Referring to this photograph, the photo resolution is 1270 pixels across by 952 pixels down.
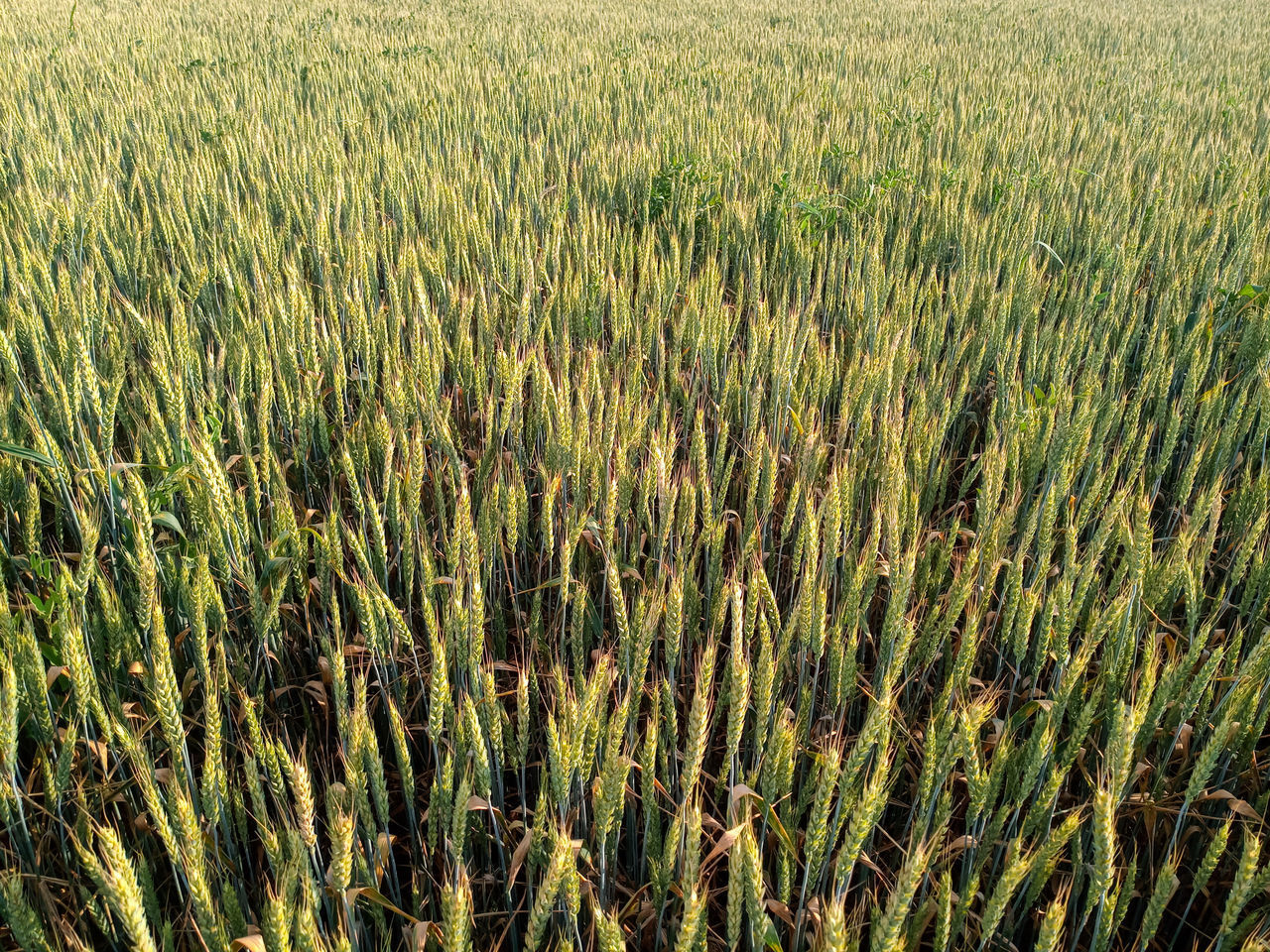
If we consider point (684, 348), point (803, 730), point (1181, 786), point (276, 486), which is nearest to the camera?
point (803, 730)

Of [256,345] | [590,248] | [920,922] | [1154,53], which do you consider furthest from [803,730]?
[1154,53]

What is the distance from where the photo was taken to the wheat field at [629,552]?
0.95m

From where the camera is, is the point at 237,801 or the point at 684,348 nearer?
the point at 237,801

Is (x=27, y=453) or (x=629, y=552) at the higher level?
(x=27, y=453)

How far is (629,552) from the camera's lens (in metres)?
1.68

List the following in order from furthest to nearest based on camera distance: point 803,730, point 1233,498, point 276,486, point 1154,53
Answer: point 1154,53 < point 1233,498 < point 276,486 < point 803,730

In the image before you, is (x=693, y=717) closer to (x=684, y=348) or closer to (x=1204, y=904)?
(x=1204, y=904)

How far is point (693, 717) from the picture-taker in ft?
2.83

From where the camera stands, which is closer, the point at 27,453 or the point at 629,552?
the point at 27,453

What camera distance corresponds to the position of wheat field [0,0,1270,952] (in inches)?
37.2

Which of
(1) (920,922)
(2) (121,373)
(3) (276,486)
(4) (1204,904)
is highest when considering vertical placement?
(2) (121,373)

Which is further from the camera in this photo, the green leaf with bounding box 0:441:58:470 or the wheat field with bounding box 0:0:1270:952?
the green leaf with bounding box 0:441:58:470

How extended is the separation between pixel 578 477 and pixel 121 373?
902mm

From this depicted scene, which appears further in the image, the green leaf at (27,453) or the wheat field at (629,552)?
the green leaf at (27,453)
